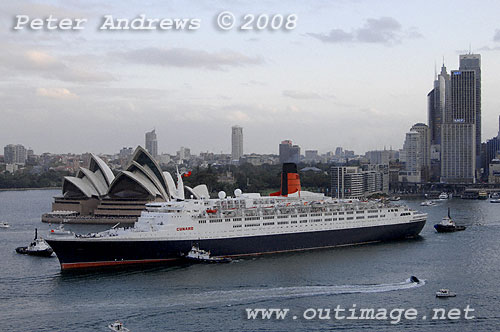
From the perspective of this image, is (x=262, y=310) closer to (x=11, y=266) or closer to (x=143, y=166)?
(x=11, y=266)

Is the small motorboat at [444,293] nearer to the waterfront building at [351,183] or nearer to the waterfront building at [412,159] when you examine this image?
the waterfront building at [351,183]

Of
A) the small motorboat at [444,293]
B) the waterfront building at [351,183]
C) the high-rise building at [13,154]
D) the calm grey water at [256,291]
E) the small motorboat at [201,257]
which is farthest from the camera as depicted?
the high-rise building at [13,154]

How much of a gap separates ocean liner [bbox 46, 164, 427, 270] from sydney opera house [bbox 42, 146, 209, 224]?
40.1 feet

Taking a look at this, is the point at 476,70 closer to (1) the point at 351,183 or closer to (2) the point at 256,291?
(1) the point at 351,183

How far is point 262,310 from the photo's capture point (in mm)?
13930

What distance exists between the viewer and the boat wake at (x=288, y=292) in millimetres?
14852

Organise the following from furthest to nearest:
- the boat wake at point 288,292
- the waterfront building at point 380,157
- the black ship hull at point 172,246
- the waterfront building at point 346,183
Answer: the waterfront building at point 380,157, the waterfront building at point 346,183, the black ship hull at point 172,246, the boat wake at point 288,292

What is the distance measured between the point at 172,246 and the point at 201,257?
96 cm

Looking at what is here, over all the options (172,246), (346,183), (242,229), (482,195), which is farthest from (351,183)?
(172,246)

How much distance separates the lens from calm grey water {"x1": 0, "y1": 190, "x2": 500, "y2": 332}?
13078 mm

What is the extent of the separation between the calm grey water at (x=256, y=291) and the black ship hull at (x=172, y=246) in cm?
59

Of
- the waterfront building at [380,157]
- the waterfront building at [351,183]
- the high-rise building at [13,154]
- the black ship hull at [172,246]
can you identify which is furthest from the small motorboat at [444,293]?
the high-rise building at [13,154]

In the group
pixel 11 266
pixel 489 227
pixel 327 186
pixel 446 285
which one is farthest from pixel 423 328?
pixel 327 186

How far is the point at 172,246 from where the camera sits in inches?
764
